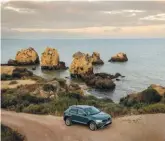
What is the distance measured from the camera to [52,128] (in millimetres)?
22438

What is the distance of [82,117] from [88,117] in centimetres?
52

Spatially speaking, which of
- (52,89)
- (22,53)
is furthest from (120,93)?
(22,53)

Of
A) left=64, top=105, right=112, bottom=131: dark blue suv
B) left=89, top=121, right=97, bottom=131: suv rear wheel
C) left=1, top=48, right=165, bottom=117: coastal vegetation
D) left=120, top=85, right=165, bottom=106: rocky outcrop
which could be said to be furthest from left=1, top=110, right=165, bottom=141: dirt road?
left=120, top=85, right=165, bottom=106: rocky outcrop

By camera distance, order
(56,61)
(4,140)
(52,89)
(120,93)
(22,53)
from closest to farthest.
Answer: (4,140) → (52,89) → (120,93) → (56,61) → (22,53)

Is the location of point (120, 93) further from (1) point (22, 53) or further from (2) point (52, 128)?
(1) point (22, 53)

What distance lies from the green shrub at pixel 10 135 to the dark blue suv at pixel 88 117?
3.51 m

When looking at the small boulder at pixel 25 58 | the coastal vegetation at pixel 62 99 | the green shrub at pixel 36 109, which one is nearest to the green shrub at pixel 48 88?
the coastal vegetation at pixel 62 99

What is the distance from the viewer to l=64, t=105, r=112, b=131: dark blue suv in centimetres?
2109

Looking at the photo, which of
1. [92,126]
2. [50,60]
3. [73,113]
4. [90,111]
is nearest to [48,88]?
[73,113]

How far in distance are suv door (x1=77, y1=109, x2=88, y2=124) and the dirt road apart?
0.50 m

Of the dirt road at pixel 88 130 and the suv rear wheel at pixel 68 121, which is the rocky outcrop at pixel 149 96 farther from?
the suv rear wheel at pixel 68 121

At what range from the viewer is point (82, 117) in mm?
21688

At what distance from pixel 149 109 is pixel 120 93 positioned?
35.5m

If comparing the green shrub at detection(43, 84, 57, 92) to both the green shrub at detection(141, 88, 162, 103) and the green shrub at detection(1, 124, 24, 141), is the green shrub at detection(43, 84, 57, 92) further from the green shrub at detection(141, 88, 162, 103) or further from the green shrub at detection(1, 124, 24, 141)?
the green shrub at detection(1, 124, 24, 141)
